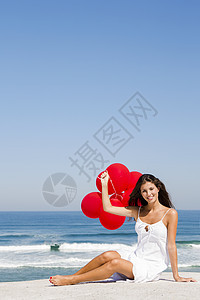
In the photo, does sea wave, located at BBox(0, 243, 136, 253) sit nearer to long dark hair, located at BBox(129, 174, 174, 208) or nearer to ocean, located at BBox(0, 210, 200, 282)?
ocean, located at BBox(0, 210, 200, 282)

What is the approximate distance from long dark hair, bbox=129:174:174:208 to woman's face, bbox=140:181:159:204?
0.04m

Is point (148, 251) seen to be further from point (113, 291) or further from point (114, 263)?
point (113, 291)

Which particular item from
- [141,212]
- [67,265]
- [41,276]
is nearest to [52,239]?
[67,265]

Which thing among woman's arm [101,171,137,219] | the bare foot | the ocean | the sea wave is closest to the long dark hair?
woman's arm [101,171,137,219]

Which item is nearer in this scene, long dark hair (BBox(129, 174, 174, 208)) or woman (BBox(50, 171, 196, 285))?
woman (BBox(50, 171, 196, 285))

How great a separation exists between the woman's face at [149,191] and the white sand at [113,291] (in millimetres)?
1024

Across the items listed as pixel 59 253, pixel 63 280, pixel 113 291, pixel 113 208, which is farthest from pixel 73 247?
pixel 113 291

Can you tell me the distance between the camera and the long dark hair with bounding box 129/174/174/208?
477cm

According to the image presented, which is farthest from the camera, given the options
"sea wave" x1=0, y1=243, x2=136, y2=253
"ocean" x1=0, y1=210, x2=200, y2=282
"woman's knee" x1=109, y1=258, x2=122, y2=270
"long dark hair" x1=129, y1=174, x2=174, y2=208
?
"sea wave" x1=0, y1=243, x2=136, y2=253

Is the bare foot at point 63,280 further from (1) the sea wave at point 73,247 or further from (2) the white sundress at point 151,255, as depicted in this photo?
(1) the sea wave at point 73,247

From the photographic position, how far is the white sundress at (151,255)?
4625 millimetres

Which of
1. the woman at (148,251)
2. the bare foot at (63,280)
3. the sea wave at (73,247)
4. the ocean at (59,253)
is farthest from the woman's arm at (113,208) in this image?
the sea wave at (73,247)

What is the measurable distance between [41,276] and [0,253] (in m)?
7.63

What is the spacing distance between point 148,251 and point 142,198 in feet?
2.22
